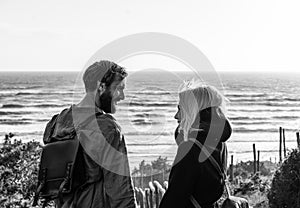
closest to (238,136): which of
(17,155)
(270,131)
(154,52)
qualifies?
(270,131)

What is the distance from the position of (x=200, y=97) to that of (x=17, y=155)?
595 centimetres

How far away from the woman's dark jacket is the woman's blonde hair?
0.07 m

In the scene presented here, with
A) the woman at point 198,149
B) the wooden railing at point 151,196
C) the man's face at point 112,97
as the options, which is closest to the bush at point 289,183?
the wooden railing at point 151,196

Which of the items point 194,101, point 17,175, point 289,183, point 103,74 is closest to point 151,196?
point 289,183

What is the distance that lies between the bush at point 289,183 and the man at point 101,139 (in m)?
4.26

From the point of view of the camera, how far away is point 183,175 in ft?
8.16

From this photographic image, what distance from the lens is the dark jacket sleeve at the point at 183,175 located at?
248cm

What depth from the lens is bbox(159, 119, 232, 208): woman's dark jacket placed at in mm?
2482

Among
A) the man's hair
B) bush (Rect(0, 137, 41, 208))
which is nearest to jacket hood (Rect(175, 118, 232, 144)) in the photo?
the man's hair

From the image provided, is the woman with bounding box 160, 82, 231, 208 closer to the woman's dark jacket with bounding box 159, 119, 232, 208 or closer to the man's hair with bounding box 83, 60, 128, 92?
the woman's dark jacket with bounding box 159, 119, 232, 208

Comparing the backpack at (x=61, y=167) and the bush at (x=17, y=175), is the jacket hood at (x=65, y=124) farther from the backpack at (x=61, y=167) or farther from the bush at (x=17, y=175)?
the bush at (x=17, y=175)

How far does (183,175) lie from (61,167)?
0.66 meters

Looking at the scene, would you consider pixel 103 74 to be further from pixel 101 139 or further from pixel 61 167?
pixel 61 167

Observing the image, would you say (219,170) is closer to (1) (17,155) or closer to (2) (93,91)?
(2) (93,91)
